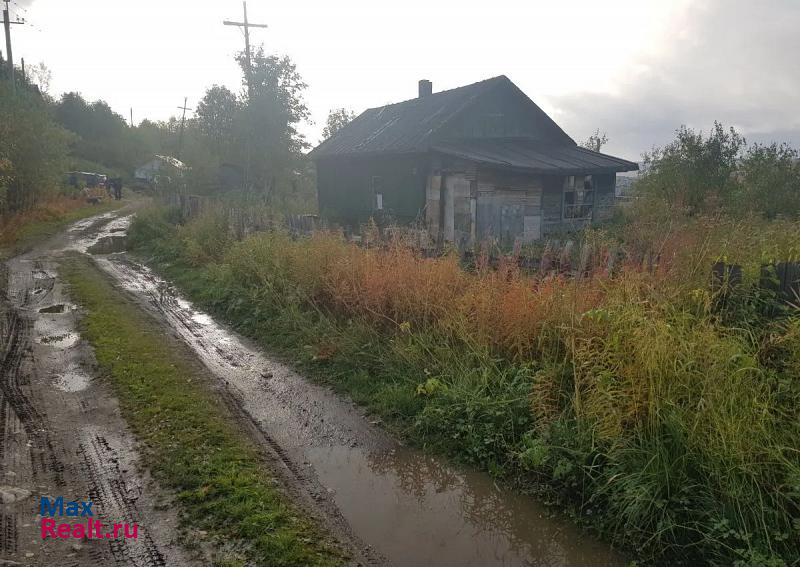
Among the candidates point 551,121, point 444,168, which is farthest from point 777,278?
point 551,121

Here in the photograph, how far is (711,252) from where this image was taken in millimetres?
5805

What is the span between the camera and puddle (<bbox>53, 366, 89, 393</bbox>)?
5.89 meters

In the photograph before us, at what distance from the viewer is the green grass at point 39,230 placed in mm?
16203

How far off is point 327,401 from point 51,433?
2.59m

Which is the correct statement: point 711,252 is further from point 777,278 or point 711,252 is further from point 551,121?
point 551,121

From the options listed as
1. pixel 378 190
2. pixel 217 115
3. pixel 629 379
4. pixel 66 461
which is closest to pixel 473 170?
pixel 378 190

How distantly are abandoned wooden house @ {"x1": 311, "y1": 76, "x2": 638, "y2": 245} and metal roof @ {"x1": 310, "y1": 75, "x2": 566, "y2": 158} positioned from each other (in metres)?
0.06

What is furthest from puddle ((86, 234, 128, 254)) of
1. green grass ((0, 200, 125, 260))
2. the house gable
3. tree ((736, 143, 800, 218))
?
tree ((736, 143, 800, 218))

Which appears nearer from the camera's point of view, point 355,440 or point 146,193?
point 355,440

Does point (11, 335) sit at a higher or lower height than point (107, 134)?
lower

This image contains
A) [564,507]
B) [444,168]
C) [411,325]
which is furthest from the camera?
[444,168]

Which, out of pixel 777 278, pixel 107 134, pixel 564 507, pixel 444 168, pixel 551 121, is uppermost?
pixel 107 134

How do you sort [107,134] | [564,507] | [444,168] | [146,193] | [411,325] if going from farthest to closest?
[107,134] < [146,193] < [444,168] < [411,325] < [564,507]

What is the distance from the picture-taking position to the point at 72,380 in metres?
6.12
